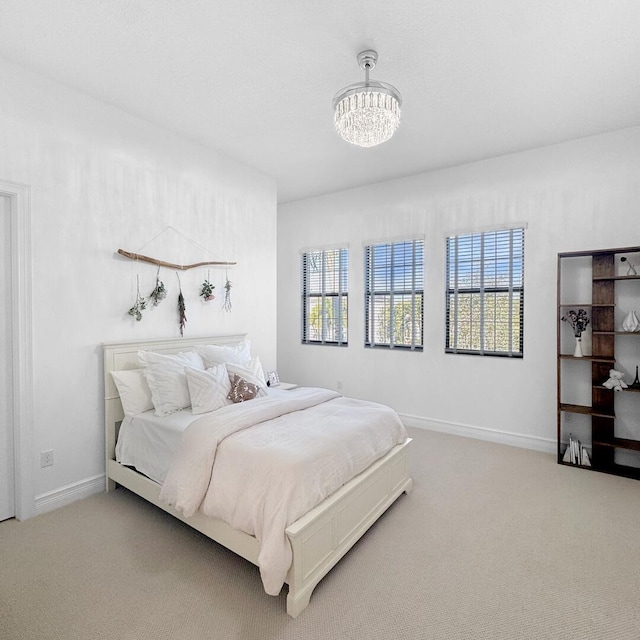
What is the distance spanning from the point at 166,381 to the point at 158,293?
851 mm

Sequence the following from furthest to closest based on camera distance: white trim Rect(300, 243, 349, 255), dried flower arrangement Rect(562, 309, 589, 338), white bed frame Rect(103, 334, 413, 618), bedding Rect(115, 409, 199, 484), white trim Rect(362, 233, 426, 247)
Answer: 1. white trim Rect(300, 243, 349, 255)
2. white trim Rect(362, 233, 426, 247)
3. dried flower arrangement Rect(562, 309, 589, 338)
4. bedding Rect(115, 409, 199, 484)
5. white bed frame Rect(103, 334, 413, 618)

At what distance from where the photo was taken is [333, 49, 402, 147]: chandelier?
2.12 metres

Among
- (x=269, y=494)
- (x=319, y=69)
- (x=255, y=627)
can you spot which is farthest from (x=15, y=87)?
(x=255, y=627)

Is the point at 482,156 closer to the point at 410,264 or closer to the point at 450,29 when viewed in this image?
the point at 410,264

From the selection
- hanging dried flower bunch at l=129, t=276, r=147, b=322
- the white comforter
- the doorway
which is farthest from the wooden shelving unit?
the doorway

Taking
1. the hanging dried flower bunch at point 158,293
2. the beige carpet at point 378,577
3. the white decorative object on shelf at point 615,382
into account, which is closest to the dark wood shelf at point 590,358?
the white decorative object on shelf at point 615,382

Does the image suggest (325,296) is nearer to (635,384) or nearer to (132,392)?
(132,392)

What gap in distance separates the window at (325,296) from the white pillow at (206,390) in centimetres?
253

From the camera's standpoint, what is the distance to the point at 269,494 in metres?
1.82

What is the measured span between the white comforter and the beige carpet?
0.30 m

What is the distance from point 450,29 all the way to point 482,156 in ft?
6.49

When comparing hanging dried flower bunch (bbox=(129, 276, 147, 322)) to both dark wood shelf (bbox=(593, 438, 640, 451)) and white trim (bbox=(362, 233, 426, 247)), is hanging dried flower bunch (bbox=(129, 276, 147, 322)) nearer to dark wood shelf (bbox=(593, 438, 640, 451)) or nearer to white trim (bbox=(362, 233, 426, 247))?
white trim (bbox=(362, 233, 426, 247))

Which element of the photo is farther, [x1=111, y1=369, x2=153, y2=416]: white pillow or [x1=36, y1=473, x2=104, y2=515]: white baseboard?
[x1=111, y1=369, x2=153, y2=416]: white pillow

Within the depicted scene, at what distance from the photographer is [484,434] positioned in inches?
159
